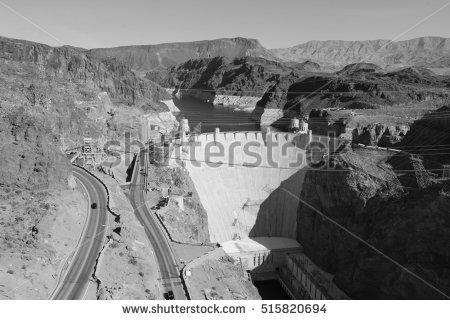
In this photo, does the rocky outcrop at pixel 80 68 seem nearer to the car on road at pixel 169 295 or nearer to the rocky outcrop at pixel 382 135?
the rocky outcrop at pixel 382 135

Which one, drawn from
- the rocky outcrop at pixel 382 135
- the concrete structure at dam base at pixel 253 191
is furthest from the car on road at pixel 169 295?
the rocky outcrop at pixel 382 135

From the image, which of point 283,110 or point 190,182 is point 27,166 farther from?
point 283,110

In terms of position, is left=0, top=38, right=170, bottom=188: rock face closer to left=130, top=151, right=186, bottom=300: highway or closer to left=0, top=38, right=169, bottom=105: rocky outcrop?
left=0, top=38, right=169, bottom=105: rocky outcrop

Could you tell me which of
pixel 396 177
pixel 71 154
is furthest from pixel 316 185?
pixel 71 154

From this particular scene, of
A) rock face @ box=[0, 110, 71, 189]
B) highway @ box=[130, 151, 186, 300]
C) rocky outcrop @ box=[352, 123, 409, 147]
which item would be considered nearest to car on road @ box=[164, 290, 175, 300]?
highway @ box=[130, 151, 186, 300]

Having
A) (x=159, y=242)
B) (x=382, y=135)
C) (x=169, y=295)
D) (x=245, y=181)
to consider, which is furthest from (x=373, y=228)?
(x=382, y=135)
